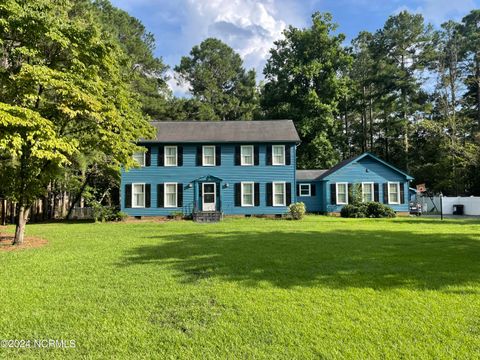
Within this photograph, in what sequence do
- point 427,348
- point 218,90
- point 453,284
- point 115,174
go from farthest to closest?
point 218,90, point 115,174, point 453,284, point 427,348

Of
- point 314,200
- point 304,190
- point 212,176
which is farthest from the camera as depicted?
point 304,190

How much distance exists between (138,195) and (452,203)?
24402mm

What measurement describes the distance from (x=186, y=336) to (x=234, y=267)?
11.2 ft

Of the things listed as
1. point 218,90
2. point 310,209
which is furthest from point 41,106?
point 218,90

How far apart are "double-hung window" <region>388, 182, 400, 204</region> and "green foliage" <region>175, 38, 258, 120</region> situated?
914 inches

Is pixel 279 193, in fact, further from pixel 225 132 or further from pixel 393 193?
pixel 393 193

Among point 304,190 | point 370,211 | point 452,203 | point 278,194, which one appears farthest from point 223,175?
point 452,203

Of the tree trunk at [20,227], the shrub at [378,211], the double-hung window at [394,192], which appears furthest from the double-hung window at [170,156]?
the double-hung window at [394,192]

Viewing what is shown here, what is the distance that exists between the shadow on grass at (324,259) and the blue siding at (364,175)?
12.1 metres

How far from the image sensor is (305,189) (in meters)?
25.9

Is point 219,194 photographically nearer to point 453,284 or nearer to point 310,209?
point 310,209

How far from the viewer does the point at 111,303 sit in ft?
16.3

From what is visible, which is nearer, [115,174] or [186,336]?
[186,336]

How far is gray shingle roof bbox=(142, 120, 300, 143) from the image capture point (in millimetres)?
22703
